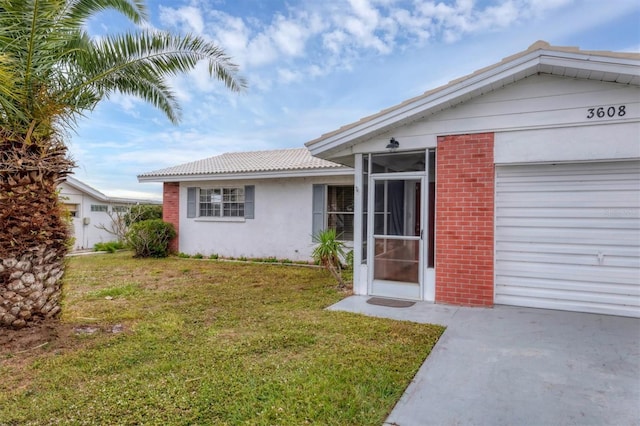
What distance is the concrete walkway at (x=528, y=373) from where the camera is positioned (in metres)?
2.96

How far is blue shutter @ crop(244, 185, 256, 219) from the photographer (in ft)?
41.5

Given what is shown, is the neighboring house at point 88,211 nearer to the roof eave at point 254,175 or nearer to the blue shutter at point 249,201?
the roof eave at point 254,175

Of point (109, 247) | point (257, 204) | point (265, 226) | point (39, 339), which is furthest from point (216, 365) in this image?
point (109, 247)

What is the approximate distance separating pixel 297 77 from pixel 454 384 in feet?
39.4

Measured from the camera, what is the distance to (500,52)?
895cm

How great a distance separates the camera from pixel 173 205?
14.0 m

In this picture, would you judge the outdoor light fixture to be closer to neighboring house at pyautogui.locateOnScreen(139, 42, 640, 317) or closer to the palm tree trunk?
neighboring house at pyautogui.locateOnScreen(139, 42, 640, 317)

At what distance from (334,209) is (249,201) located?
324cm

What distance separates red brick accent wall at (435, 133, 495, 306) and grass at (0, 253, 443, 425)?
4.96ft

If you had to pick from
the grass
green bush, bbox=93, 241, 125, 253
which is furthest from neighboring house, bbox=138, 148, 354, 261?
the grass

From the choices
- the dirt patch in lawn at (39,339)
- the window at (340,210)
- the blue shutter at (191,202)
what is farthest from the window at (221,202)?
the dirt patch in lawn at (39,339)

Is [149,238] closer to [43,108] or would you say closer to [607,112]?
[43,108]

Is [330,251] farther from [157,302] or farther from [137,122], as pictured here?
[137,122]

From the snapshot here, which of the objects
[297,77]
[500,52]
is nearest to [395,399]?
[500,52]
